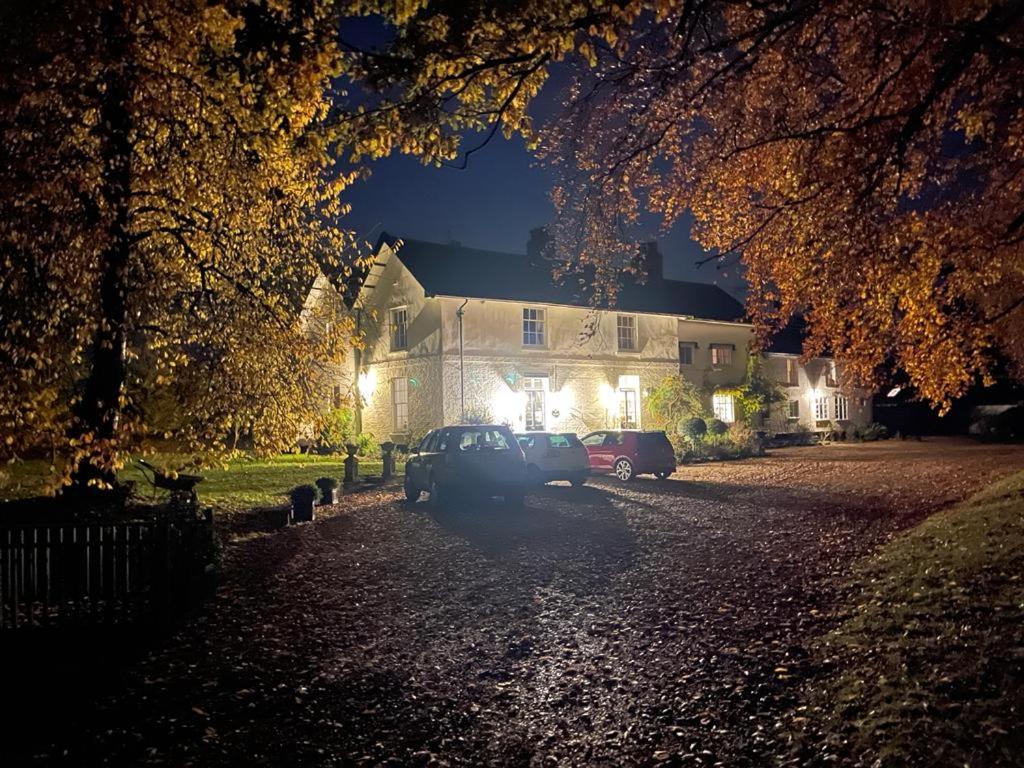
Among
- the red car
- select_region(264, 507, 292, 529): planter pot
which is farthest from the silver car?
select_region(264, 507, 292, 529): planter pot

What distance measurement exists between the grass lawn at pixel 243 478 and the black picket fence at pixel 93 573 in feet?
11.5

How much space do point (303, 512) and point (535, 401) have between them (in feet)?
56.6

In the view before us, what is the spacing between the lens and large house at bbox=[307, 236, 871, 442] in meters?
29.5

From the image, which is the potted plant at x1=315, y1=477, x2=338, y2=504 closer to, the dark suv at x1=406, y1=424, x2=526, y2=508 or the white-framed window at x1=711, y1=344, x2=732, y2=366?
the dark suv at x1=406, y1=424, x2=526, y2=508

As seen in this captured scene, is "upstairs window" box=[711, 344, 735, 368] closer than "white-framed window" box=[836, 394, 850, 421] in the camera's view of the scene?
Yes

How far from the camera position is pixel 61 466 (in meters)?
8.74

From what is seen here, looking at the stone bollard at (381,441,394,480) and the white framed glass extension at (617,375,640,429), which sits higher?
the white framed glass extension at (617,375,640,429)

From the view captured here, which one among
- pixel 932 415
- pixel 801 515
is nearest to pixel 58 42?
pixel 801 515

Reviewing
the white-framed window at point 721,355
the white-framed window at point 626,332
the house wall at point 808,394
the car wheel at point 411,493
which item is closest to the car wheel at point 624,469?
the car wheel at point 411,493

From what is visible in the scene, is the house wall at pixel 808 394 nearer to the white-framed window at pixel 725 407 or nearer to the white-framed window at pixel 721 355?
the white-framed window at pixel 725 407

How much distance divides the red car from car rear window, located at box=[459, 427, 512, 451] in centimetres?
570

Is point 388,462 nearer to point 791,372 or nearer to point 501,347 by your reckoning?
point 501,347

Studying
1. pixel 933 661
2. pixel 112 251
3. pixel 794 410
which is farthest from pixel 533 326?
pixel 933 661

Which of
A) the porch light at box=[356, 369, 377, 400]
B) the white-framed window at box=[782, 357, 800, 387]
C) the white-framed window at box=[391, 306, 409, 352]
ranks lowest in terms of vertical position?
the porch light at box=[356, 369, 377, 400]
